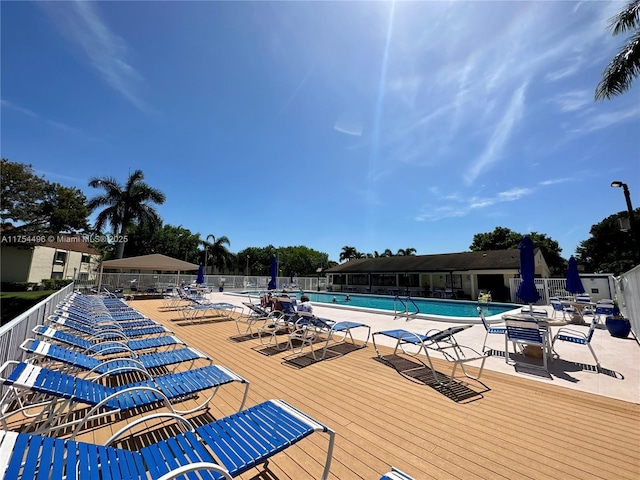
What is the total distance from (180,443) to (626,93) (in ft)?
53.7

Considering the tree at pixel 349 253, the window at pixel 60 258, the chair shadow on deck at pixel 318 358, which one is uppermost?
the tree at pixel 349 253

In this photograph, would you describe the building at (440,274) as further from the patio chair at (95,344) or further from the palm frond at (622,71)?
the patio chair at (95,344)

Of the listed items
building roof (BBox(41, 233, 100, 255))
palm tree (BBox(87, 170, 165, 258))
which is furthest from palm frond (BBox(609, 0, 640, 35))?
building roof (BBox(41, 233, 100, 255))

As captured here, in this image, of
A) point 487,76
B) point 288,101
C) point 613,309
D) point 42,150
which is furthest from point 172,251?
point 613,309

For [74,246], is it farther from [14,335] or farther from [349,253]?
[349,253]

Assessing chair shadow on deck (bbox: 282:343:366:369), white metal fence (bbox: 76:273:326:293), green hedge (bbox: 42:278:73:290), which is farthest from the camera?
green hedge (bbox: 42:278:73:290)

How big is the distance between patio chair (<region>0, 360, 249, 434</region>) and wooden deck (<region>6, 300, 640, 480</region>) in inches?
16.4

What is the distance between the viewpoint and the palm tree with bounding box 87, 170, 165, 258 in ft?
73.4

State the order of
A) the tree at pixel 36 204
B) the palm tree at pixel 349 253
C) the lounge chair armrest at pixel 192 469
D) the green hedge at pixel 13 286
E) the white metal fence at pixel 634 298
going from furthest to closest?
the palm tree at pixel 349 253 → the green hedge at pixel 13 286 → the tree at pixel 36 204 → the white metal fence at pixel 634 298 → the lounge chair armrest at pixel 192 469

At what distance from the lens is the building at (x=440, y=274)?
809 inches

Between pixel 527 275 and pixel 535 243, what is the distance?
42995mm

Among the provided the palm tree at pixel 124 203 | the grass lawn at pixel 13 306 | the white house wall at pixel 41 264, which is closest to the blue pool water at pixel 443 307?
the grass lawn at pixel 13 306

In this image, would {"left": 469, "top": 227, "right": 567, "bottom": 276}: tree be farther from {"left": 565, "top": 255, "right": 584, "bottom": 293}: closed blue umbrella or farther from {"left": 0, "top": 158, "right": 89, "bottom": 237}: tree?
{"left": 0, "top": 158, "right": 89, "bottom": 237}: tree

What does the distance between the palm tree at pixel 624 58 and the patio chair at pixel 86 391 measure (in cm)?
1549
